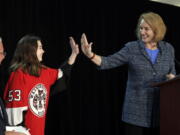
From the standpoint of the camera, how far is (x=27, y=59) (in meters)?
2.57

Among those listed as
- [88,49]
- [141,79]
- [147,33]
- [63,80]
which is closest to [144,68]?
[141,79]

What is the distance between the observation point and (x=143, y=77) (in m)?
2.62

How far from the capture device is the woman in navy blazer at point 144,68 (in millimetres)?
2598

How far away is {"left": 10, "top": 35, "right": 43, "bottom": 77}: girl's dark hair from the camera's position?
254 centimetres

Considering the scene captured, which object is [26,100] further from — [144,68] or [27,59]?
[144,68]

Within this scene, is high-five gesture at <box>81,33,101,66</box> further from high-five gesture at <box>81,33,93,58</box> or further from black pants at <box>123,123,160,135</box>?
black pants at <box>123,123,160,135</box>

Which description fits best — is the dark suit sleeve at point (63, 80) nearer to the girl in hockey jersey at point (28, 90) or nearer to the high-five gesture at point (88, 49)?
the girl in hockey jersey at point (28, 90)

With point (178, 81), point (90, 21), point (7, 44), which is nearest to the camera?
point (178, 81)

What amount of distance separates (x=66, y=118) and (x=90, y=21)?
3.34 feet

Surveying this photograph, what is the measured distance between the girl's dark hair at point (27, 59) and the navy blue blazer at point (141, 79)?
0.49 meters

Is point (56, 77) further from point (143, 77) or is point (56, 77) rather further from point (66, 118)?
point (66, 118)

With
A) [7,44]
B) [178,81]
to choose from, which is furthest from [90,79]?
[178,81]

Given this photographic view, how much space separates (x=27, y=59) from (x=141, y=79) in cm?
83

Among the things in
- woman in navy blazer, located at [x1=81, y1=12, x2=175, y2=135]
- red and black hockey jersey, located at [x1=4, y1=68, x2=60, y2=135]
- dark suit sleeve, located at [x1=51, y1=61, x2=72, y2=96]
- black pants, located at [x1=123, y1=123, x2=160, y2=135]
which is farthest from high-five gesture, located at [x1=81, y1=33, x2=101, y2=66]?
black pants, located at [x1=123, y1=123, x2=160, y2=135]
